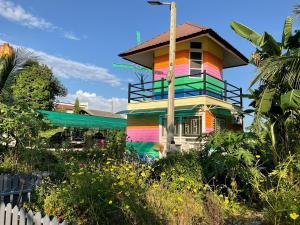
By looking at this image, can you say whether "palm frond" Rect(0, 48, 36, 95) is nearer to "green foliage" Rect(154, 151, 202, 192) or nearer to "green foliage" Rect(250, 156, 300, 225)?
"green foliage" Rect(154, 151, 202, 192)

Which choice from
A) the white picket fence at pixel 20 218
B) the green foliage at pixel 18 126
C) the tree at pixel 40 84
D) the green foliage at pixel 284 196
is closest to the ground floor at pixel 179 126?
the green foliage at pixel 18 126

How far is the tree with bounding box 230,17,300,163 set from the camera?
7.41 metres

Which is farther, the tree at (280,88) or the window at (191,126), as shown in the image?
the window at (191,126)

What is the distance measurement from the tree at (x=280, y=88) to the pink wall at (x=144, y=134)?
8303 millimetres

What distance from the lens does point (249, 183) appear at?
6586 millimetres

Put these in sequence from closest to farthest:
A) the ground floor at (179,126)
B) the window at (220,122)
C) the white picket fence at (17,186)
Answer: the white picket fence at (17,186) → the ground floor at (179,126) → the window at (220,122)

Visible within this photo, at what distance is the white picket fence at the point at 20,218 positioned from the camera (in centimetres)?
390

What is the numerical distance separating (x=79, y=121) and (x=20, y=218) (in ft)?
63.7

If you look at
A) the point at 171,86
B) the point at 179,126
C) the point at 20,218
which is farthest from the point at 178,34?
the point at 20,218

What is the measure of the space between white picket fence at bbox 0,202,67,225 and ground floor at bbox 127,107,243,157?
33.9 feet

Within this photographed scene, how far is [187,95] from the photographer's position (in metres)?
17.9

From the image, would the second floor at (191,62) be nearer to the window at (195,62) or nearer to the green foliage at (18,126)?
the window at (195,62)

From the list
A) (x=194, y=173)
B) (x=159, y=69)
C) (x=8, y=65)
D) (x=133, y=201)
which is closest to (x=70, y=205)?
(x=133, y=201)

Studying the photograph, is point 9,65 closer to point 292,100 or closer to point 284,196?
point 292,100
